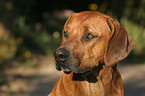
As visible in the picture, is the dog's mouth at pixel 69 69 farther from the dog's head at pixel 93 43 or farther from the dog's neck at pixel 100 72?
the dog's neck at pixel 100 72

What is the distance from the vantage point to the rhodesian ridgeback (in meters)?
2.67

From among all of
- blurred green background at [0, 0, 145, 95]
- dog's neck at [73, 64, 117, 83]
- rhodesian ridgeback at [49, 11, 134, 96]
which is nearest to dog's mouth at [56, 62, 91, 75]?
rhodesian ridgeback at [49, 11, 134, 96]

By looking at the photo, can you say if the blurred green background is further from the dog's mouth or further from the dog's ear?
the dog's ear

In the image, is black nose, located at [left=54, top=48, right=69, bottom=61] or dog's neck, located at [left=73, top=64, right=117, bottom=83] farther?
dog's neck, located at [left=73, top=64, right=117, bottom=83]

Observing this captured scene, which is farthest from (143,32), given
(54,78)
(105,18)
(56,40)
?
(105,18)

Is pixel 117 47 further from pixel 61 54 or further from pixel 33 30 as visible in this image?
pixel 33 30

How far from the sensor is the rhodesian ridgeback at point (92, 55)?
2668 millimetres

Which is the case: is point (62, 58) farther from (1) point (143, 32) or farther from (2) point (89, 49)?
(1) point (143, 32)

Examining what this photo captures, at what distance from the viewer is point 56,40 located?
26.8 ft

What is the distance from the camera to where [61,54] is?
2.52 metres

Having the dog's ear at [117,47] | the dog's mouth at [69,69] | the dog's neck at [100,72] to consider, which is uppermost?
the dog's ear at [117,47]

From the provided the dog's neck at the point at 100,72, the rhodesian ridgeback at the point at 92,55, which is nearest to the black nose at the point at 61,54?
the rhodesian ridgeback at the point at 92,55

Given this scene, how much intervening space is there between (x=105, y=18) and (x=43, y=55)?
5.81m

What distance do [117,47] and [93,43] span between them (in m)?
0.30
